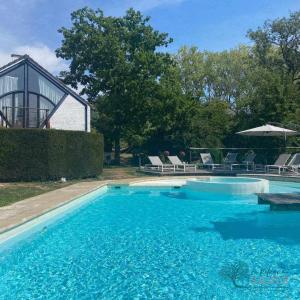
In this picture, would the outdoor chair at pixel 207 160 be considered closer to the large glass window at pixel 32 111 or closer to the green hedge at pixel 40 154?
the green hedge at pixel 40 154

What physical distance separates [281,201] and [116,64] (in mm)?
20410

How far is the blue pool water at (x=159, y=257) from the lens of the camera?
5718 mm

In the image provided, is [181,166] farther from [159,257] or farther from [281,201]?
[159,257]

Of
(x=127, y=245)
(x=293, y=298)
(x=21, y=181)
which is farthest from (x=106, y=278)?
(x=21, y=181)

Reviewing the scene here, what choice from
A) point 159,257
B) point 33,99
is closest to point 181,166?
point 33,99

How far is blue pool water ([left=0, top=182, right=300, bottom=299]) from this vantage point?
18.8 ft

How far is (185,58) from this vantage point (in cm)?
5112

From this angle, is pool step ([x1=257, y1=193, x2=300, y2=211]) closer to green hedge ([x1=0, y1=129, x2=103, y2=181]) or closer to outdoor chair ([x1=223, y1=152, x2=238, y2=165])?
green hedge ([x1=0, y1=129, x2=103, y2=181])

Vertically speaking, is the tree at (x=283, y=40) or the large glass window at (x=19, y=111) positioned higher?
the tree at (x=283, y=40)

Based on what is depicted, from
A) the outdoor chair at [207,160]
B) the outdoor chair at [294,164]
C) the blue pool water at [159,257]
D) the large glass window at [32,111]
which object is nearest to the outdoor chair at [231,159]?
the outdoor chair at [207,160]

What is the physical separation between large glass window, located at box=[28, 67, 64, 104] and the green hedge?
5558mm

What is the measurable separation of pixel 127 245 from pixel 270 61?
36117mm

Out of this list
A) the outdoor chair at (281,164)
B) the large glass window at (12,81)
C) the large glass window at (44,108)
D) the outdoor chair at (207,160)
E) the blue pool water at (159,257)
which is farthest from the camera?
the outdoor chair at (207,160)

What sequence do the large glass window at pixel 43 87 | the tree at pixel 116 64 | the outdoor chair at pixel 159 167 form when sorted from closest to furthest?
the large glass window at pixel 43 87 → the outdoor chair at pixel 159 167 → the tree at pixel 116 64
